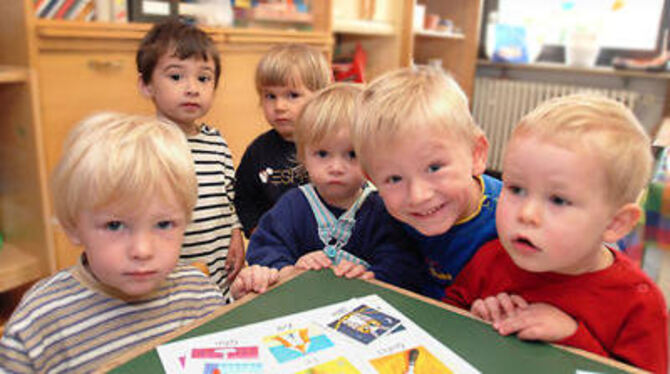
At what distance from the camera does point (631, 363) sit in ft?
2.84

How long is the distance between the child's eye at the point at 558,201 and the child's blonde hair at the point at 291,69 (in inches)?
42.1

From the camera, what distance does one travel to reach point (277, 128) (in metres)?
1.76

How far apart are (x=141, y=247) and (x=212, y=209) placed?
→ 80 cm

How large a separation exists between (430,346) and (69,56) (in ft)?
5.48

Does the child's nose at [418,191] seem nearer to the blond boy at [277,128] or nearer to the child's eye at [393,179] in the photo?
the child's eye at [393,179]

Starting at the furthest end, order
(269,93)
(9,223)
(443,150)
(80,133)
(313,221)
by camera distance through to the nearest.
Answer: (9,223) < (269,93) < (313,221) < (443,150) < (80,133)

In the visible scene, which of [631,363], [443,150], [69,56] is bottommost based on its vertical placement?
[631,363]

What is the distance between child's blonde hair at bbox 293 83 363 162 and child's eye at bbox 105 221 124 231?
1.71ft

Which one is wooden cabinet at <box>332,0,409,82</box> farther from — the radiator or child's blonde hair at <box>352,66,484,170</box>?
child's blonde hair at <box>352,66,484,170</box>

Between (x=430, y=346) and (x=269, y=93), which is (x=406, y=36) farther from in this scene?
(x=430, y=346)

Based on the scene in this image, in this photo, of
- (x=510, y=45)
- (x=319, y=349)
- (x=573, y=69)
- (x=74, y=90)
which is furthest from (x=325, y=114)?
(x=510, y=45)

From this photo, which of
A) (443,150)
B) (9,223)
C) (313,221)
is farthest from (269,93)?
(9,223)

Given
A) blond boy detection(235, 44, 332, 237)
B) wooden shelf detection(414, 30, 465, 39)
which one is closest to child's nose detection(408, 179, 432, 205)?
blond boy detection(235, 44, 332, 237)

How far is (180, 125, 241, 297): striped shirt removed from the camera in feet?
5.26
